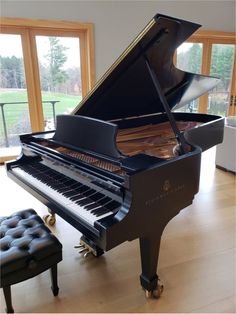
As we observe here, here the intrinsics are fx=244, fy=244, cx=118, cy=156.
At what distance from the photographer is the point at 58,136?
6.71 ft

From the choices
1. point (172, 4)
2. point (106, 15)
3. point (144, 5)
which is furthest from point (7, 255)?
point (172, 4)

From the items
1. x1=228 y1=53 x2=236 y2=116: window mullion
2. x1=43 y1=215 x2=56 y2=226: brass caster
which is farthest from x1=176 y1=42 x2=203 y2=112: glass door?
x1=43 y1=215 x2=56 y2=226: brass caster

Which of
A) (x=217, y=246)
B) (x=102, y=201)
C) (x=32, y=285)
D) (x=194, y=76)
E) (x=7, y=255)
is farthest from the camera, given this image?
(x=194, y=76)

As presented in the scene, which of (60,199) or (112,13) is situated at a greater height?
(112,13)

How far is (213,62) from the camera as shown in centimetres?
612

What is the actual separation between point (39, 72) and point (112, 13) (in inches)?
68.6

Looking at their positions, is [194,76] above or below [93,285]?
above

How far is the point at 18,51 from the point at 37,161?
3.05 m

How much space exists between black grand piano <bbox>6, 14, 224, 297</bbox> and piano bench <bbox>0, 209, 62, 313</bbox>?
0.17m

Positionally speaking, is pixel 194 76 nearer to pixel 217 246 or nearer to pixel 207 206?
pixel 207 206

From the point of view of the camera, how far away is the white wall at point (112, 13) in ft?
13.2

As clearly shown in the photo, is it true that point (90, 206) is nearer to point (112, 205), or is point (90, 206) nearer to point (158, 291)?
point (112, 205)

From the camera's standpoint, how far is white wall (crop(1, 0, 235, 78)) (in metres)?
4.03

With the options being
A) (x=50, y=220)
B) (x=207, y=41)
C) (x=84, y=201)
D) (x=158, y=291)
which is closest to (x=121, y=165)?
(x=84, y=201)
